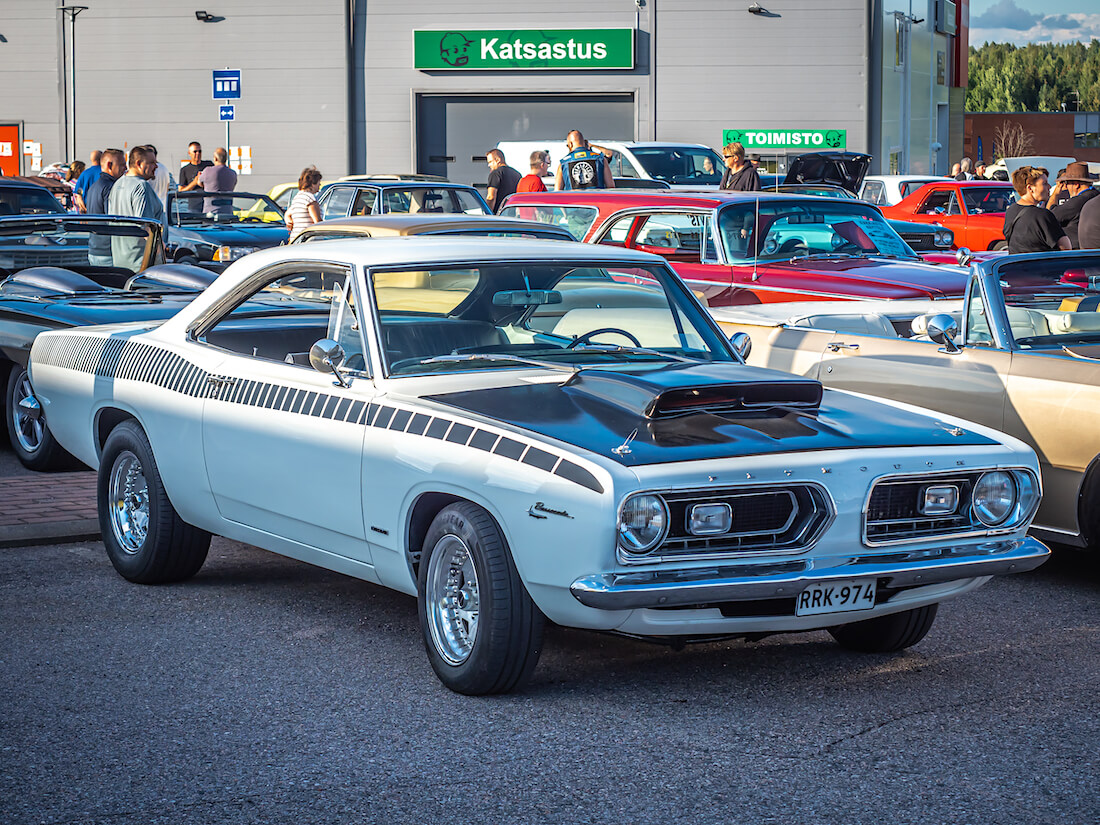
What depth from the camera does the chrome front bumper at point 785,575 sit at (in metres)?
4.53

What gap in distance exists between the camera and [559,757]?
14.6 feet

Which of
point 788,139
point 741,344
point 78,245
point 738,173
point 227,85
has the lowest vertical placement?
point 741,344

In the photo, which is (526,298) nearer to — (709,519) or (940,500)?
(709,519)

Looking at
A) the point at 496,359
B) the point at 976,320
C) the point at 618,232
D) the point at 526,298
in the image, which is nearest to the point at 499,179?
the point at 618,232

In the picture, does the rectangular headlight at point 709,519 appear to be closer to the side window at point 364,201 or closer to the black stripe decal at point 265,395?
the black stripe decal at point 265,395

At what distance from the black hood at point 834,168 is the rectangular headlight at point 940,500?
844 inches

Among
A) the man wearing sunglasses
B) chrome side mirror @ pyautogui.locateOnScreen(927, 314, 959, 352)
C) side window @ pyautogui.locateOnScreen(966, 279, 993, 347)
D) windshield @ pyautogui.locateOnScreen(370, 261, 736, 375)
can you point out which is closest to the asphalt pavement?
windshield @ pyautogui.locateOnScreen(370, 261, 736, 375)

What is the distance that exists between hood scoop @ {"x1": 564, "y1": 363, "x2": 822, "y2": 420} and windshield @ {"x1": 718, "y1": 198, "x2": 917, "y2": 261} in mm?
6491

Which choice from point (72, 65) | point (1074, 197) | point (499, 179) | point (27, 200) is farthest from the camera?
point (72, 65)

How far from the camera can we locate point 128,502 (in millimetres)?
6785

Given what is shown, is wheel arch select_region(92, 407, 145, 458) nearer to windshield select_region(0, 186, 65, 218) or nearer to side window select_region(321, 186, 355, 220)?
windshield select_region(0, 186, 65, 218)

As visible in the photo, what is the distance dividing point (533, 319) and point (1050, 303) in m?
2.98

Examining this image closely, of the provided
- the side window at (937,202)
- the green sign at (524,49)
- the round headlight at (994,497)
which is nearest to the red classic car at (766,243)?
the round headlight at (994,497)

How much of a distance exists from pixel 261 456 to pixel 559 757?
1.97 m
